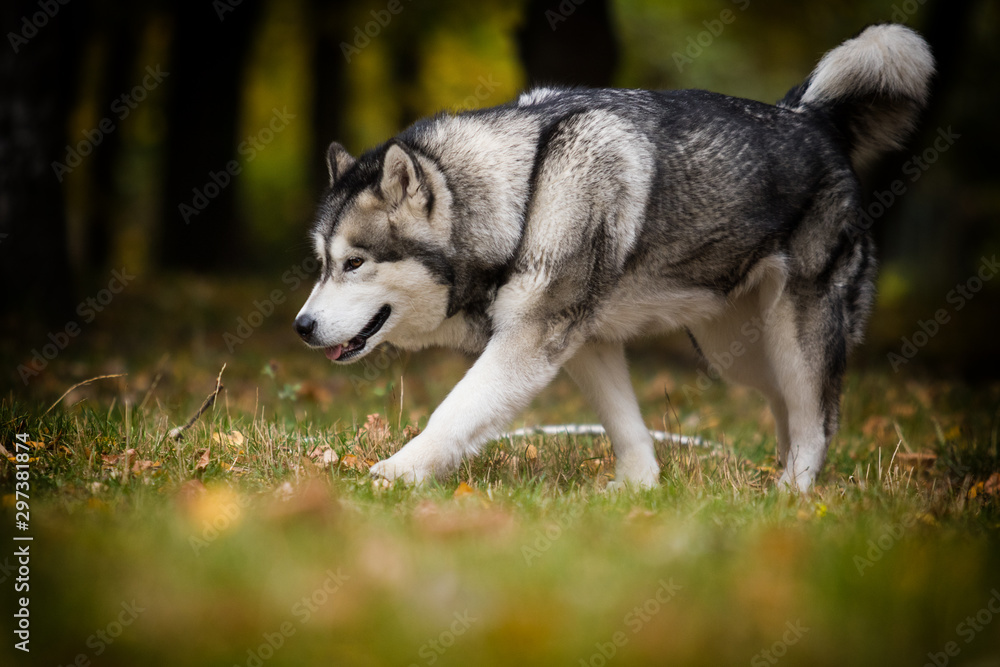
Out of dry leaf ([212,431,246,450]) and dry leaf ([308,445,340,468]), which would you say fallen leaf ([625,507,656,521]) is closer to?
dry leaf ([308,445,340,468])

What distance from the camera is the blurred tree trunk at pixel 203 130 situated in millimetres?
12750

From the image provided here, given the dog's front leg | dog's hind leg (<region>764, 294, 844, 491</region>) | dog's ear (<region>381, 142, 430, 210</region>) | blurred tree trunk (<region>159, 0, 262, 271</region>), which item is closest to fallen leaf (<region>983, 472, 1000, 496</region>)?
dog's hind leg (<region>764, 294, 844, 491</region>)

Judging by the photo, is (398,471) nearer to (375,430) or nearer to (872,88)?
(375,430)

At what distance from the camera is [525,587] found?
2158 mm

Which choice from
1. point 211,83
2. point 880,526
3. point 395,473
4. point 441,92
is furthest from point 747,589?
point 441,92

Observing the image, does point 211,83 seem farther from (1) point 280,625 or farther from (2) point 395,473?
(1) point 280,625

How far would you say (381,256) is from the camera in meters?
4.01

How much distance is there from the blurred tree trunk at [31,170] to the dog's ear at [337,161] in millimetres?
4836

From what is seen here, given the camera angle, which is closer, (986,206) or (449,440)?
(449,440)

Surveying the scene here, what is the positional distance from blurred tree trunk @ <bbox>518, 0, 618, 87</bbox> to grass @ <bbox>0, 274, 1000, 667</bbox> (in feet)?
18.9

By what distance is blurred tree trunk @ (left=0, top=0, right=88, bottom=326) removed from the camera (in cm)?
765

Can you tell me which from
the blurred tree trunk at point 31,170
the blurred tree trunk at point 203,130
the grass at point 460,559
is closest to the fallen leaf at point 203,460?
the grass at point 460,559

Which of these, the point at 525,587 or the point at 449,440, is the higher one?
the point at 525,587

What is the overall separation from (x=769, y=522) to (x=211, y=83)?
12.2 metres
